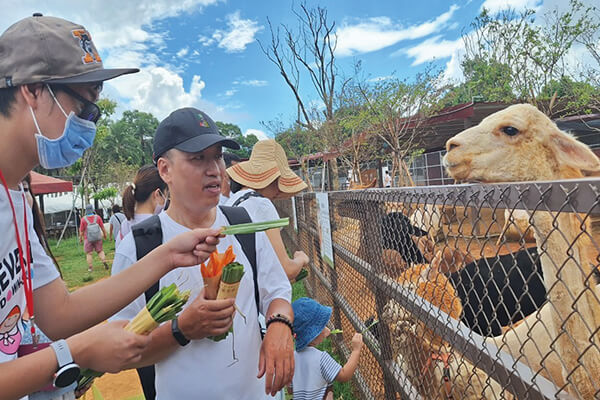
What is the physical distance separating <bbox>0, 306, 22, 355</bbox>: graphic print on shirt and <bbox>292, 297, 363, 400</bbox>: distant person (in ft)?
5.37

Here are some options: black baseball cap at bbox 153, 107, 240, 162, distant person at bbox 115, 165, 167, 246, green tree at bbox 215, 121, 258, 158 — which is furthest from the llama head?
green tree at bbox 215, 121, 258, 158

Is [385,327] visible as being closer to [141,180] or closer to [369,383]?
[369,383]

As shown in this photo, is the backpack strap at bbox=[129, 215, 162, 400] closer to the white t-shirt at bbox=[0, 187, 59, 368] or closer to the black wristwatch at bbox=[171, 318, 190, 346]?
the black wristwatch at bbox=[171, 318, 190, 346]

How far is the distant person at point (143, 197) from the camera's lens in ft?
14.0

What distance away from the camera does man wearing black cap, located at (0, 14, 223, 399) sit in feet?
3.71

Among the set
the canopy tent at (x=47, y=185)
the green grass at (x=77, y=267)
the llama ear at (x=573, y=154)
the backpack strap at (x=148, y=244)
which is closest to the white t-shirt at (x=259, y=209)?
the backpack strap at (x=148, y=244)

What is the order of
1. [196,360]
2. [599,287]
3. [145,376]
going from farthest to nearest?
[599,287]
[145,376]
[196,360]

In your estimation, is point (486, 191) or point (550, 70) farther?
point (550, 70)

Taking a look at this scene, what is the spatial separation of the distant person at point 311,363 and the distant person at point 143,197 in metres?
2.41

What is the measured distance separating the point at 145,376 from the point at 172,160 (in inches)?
42.4

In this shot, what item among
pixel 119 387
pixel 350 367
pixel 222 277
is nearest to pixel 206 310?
pixel 222 277

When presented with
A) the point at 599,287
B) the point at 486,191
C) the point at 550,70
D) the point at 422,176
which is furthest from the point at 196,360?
the point at 422,176

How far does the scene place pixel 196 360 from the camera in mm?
1609

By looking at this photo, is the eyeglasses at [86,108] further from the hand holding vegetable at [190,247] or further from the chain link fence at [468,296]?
the chain link fence at [468,296]
